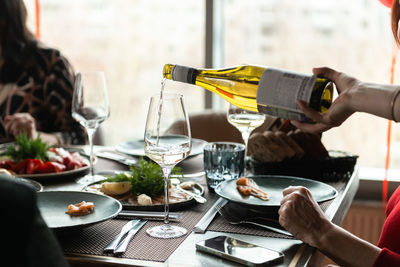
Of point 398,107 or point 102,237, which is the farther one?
point 102,237

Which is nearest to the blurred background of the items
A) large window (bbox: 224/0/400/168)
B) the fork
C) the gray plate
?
large window (bbox: 224/0/400/168)

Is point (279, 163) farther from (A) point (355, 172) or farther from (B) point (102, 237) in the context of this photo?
(B) point (102, 237)

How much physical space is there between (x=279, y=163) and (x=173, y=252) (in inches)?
25.5

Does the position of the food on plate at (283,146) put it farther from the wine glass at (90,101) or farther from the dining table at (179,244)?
the wine glass at (90,101)

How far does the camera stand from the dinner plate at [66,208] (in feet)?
3.72

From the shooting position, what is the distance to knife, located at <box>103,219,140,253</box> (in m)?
1.07

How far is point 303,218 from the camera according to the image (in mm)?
1156

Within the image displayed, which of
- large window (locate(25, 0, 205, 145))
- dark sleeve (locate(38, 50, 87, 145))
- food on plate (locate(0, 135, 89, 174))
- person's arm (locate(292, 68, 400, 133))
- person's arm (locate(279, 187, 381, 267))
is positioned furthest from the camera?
large window (locate(25, 0, 205, 145))

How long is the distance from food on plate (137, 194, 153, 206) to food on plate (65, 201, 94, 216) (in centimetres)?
14

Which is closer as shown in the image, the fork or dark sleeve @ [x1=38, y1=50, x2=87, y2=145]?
the fork

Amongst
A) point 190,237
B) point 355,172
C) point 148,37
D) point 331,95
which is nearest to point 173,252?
point 190,237

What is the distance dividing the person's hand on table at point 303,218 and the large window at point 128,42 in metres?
1.93

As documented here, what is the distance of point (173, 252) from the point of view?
1.06 metres

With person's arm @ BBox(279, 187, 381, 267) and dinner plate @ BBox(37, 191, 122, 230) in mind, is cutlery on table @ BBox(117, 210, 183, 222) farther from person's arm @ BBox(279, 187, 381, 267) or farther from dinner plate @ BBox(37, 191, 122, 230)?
person's arm @ BBox(279, 187, 381, 267)
